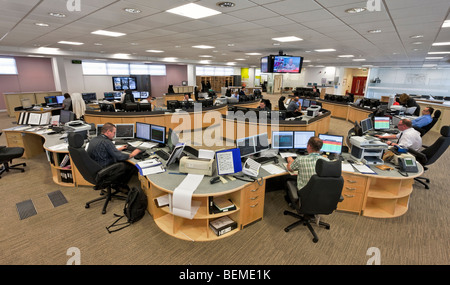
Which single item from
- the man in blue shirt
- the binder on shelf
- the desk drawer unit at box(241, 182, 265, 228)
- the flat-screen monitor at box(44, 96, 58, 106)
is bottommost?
the binder on shelf

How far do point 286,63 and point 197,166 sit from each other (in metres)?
6.08

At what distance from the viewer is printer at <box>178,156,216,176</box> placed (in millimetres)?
3139

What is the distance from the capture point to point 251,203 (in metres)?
3.23

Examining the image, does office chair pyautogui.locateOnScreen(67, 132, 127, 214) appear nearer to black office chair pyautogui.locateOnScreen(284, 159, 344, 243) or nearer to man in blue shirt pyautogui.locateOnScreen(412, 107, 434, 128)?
black office chair pyautogui.locateOnScreen(284, 159, 344, 243)

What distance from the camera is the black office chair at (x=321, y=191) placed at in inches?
102

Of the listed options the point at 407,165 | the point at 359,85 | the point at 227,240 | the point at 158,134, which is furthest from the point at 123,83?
the point at 359,85

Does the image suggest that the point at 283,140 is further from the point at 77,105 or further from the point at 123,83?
the point at 123,83

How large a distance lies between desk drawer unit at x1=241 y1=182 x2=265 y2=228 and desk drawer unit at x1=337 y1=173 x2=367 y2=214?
4.55 feet

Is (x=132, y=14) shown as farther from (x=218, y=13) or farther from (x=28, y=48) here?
(x=28, y=48)

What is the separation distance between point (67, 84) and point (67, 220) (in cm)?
1251

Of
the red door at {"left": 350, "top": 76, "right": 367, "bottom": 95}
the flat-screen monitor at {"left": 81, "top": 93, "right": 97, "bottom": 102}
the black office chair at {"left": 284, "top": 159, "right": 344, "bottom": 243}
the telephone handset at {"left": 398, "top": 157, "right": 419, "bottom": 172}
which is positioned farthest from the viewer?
the red door at {"left": 350, "top": 76, "right": 367, "bottom": 95}

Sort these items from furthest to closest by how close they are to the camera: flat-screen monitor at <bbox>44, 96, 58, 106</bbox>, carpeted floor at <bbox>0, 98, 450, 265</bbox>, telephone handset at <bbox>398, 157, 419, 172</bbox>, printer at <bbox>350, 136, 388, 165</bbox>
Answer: flat-screen monitor at <bbox>44, 96, 58, 106</bbox> → printer at <bbox>350, 136, 388, 165</bbox> → telephone handset at <bbox>398, 157, 419, 172</bbox> → carpeted floor at <bbox>0, 98, 450, 265</bbox>

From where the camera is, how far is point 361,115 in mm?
9359

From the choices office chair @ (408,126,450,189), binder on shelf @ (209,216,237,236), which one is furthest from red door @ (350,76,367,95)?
binder on shelf @ (209,216,237,236)
